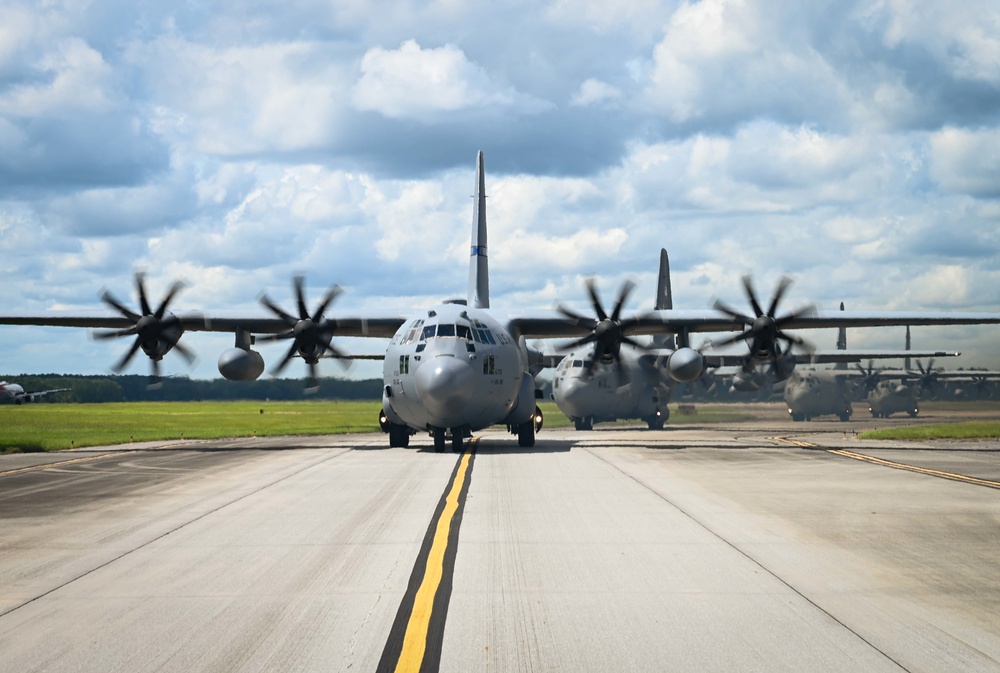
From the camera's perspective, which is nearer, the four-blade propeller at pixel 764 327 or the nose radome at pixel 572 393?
the four-blade propeller at pixel 764 327

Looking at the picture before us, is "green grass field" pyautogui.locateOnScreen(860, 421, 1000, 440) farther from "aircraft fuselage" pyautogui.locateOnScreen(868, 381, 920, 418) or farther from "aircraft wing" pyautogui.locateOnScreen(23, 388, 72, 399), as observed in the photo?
"aircraft wing" pyautogui.locateOnScreen(23, 388, 72, 399)

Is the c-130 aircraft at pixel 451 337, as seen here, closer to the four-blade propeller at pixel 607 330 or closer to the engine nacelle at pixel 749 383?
the four-blade propeller at pixel 607 330

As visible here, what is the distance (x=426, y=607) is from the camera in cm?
854

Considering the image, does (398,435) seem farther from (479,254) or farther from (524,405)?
(479,254)

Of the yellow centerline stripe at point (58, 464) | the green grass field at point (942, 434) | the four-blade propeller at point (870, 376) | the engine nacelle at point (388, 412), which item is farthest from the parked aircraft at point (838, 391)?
the yellow centerline stripe at point (58, 464)

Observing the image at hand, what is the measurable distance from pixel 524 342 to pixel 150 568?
26.9 metres

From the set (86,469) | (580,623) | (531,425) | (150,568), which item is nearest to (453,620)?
(580,623)

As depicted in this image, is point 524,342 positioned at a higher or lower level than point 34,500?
higher

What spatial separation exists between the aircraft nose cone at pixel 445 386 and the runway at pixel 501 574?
735cm

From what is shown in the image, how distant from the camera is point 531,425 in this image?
3528 centimetres

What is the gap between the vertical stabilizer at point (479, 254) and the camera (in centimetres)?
4150

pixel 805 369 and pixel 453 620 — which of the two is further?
pixel 805 369

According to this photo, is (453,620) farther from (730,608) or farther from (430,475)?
(430,475)

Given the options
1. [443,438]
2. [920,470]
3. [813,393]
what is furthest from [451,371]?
[813,393]
